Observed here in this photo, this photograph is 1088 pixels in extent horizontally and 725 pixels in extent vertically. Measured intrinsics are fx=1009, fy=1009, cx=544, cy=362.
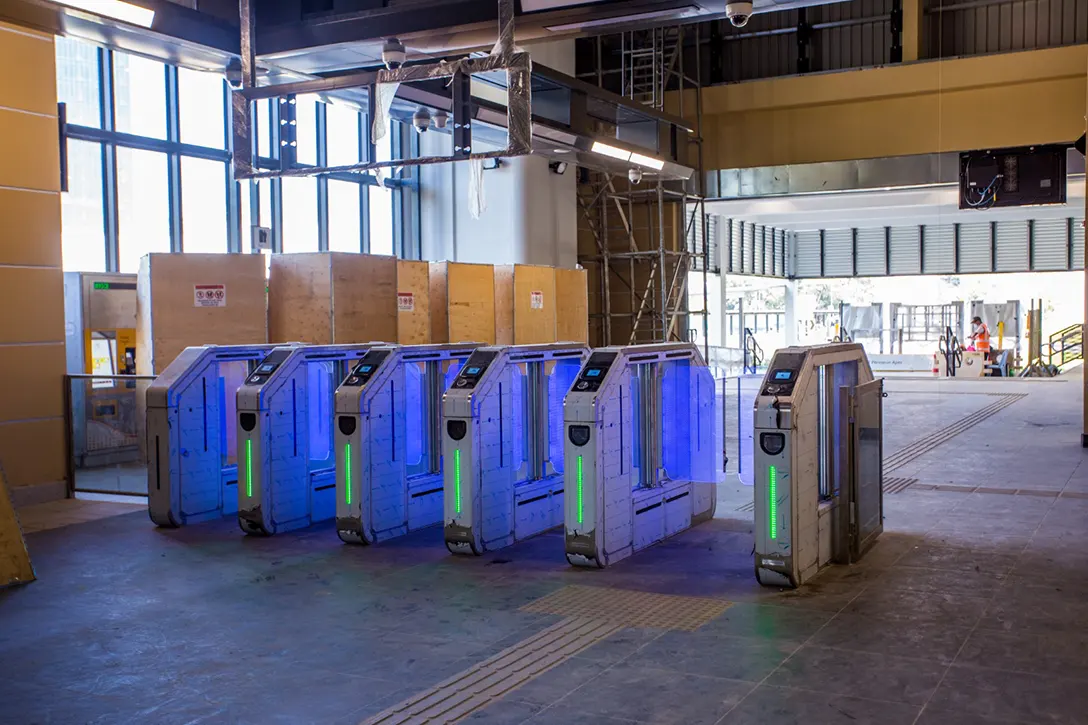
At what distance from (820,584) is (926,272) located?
26.2 m

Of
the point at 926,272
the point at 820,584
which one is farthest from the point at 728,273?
the point at 820,584

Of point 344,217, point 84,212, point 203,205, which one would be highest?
point 344,217

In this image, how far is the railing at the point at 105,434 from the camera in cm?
938

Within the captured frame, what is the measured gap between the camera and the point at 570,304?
15656mm

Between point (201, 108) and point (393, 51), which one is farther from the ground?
point (201, 108)

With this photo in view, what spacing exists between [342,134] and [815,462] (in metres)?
11.0

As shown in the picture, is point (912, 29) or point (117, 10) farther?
point (912, 29)

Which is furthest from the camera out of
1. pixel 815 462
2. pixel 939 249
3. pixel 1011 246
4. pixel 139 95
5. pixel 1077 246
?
pixel 939 249

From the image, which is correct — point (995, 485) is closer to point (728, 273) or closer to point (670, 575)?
point (670, 575)

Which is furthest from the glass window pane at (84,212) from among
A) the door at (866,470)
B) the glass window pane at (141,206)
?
the door at (866,470)

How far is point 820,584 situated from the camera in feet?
19.2

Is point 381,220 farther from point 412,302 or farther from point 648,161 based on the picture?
point 648,161

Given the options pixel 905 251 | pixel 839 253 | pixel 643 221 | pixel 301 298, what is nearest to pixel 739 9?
pixel 301 298

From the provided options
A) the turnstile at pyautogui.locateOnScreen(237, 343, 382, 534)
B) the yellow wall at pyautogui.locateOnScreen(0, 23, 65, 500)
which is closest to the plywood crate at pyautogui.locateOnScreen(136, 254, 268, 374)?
the yellow wall at pyautogui.locateOnScreen(0, 23, 65, 500)
